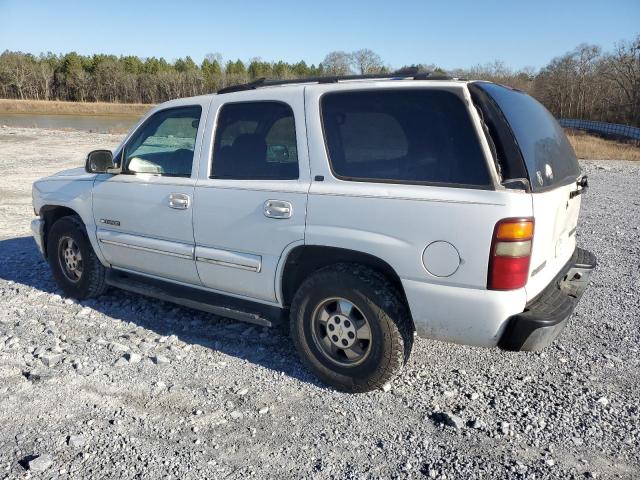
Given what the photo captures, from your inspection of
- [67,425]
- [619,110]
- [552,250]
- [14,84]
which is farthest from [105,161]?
[14,84]

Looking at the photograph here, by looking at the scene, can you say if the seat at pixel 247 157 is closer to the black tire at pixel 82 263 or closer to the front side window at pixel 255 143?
the front side window at pixel 255 143

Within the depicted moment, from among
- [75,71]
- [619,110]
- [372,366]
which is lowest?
[372,366]

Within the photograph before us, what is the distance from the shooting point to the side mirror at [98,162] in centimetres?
454

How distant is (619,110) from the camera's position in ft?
183

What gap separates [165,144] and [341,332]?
2271 mm

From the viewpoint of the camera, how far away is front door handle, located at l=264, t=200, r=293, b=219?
355 centimetres

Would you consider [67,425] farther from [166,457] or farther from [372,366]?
[372,366]

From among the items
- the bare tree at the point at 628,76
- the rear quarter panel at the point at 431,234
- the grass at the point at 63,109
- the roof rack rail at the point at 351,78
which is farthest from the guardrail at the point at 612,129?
the grass at the point at 63,109

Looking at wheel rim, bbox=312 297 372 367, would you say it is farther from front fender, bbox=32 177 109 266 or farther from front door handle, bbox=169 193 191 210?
front fender, bbox=32 177 109 266

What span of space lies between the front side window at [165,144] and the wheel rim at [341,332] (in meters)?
1.58

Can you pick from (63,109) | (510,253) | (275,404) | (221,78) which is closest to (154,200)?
(275,404)

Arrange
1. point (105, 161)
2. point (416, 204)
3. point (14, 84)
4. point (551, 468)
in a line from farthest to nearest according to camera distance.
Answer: point (14, 84) < point (105, 161) < point (416, 204) < point (551, 468)

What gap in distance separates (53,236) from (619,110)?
205 ft

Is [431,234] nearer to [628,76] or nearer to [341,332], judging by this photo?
[341,332]
